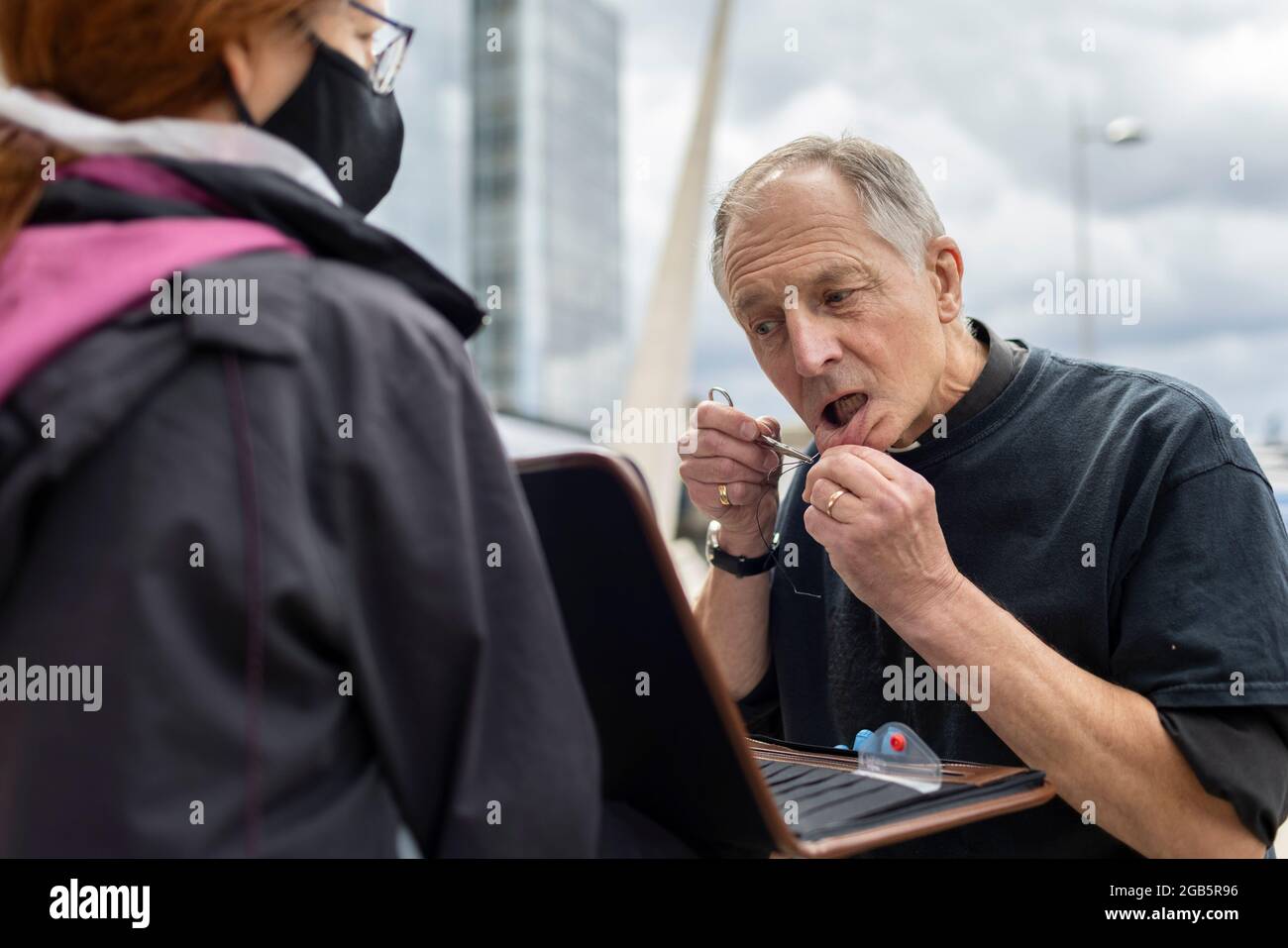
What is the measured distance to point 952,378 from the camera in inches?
66.9

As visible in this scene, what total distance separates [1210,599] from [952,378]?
56cm

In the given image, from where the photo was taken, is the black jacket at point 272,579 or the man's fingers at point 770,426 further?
the man's fingers at point 770,426

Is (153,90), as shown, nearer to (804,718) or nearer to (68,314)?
Answer: (68,314)

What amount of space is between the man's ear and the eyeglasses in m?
0.94

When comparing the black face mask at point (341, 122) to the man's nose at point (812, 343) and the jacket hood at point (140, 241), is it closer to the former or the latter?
the jacket hood at point (140, 241)

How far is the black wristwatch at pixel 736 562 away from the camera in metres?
1.78

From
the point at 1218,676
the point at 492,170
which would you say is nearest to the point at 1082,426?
the point at 1218,676

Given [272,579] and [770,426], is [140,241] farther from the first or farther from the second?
[770,426]

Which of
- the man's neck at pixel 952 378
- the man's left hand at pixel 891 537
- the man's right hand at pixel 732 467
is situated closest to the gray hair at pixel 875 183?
the man's neck at pixel 952 378

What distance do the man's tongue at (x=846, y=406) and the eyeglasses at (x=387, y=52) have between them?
0.85m

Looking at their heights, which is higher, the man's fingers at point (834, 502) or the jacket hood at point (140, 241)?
the jacket hood at point (140, 241)
